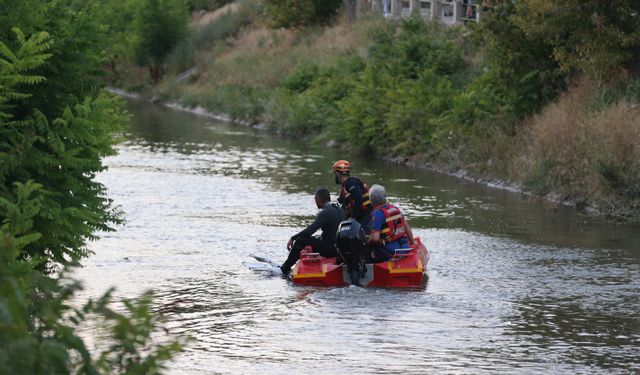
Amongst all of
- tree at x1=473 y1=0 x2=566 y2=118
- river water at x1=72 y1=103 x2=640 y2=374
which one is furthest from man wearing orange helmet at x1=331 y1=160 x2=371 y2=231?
tree at x1=473 y1=0 x2=566 y2=118

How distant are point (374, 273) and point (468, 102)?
16179mm

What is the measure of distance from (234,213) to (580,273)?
8.68m

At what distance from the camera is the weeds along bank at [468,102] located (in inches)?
1032

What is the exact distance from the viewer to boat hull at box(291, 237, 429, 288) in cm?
1711

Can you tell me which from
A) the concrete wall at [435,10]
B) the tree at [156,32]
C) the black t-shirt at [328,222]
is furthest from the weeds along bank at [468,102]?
the tree at [156,32]

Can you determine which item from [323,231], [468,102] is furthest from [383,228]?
[468,102]

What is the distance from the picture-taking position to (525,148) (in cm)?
2930

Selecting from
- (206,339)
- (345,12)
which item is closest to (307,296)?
(206,339)

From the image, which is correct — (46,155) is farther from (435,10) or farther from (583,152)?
(435,10)

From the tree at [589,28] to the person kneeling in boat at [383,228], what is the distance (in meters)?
11.3

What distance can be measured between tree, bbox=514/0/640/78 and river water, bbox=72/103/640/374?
133 inches

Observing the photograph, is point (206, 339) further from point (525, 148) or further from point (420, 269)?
point (525, 148)

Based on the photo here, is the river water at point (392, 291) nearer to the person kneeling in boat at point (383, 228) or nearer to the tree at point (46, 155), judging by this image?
the person kneeling in boat at point (383, 228)

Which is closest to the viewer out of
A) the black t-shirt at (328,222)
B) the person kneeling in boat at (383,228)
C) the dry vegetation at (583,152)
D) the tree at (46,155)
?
the tree at (46,155)
